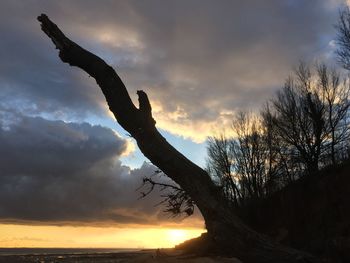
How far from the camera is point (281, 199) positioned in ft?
123

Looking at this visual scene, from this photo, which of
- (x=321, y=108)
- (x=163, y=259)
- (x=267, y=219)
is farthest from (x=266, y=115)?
(x=163, y=259)

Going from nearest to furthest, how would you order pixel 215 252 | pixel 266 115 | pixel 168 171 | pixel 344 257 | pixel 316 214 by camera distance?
pixel 168 171 < pixel 344 257 < pixel 215 252 < pixel 316 214 < pixel 266 115

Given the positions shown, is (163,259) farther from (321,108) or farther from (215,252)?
(321,108)

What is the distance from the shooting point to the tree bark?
923cm

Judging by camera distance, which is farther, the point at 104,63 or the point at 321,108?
the point at 321,108

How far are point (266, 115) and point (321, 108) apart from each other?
9.24 metres

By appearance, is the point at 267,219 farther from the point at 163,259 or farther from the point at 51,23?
the point at 51,23

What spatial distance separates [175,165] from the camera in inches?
386

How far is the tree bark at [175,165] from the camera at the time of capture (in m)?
9.23

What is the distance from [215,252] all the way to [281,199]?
67.9 feet

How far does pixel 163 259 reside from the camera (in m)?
22.5

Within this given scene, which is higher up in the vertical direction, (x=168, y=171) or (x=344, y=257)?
(x=168, y=171)

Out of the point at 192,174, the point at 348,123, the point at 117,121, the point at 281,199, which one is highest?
the point at 348,123

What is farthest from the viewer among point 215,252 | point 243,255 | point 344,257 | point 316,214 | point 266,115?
point 266,115
